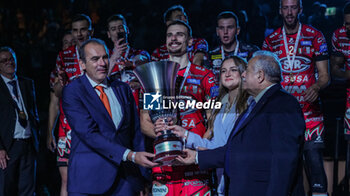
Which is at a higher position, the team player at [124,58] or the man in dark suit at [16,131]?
the team player at [124,58]

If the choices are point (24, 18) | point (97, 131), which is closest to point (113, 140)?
point (97, 131)

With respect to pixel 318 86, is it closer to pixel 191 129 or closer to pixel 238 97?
pixel 238 97

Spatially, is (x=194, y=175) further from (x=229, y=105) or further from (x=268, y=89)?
(x=268, y=89)

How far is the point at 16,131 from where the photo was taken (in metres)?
3.78

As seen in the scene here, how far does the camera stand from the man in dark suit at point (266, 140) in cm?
199

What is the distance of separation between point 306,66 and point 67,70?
2.04 metres

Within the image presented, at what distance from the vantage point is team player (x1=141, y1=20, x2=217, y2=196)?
9.45ft

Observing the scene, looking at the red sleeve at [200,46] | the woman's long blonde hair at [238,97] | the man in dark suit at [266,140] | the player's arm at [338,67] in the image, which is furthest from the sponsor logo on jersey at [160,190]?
the player's arm at [338,67]

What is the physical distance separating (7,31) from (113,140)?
3945mm

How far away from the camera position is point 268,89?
83.9 inches

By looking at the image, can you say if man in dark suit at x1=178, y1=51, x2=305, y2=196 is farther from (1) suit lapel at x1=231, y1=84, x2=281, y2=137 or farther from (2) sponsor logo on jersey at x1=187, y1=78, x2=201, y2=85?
(2) sponsor logo on jersey at x1=187, y1=78, x2=201, y2=85

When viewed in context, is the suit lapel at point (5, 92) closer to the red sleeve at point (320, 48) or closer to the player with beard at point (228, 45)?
the player with beard at point (228, 45)

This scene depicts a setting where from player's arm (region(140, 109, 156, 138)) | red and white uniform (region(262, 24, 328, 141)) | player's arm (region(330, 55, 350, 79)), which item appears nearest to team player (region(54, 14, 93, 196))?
player's arm (region(140, 109, 156, 138))

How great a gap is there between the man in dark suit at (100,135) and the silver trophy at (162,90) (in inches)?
4.6
